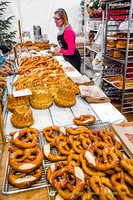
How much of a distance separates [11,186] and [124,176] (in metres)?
0.72

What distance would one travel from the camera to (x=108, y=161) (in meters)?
1.13

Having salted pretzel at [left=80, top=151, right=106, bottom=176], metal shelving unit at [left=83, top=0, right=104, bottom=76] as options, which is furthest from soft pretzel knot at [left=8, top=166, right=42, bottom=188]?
metal shelving unit at [left=83, top=0, right=104, bottom=76]

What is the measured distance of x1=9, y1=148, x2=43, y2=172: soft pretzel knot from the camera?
43.7 inches

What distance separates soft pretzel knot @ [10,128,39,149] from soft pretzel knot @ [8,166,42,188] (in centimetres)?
20

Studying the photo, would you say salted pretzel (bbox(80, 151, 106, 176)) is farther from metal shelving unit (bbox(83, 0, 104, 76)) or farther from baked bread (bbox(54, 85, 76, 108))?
metal shelving unit (bbox(83, 0, 104, 76))

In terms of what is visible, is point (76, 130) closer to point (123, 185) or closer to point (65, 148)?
point (65, 148)

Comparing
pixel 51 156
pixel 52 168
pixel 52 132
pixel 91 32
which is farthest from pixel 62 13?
pixel 91 32

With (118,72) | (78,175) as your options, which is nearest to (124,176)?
(78,175)

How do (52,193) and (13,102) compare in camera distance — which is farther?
(13,102)

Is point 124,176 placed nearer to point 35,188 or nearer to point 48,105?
point 35,188

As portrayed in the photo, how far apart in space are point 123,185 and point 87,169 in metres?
0.23

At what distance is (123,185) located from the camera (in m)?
1.00

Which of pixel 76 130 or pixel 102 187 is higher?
pixel 76 130

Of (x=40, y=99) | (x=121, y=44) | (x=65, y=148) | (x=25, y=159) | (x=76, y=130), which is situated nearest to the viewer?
(x=25, y=159)
